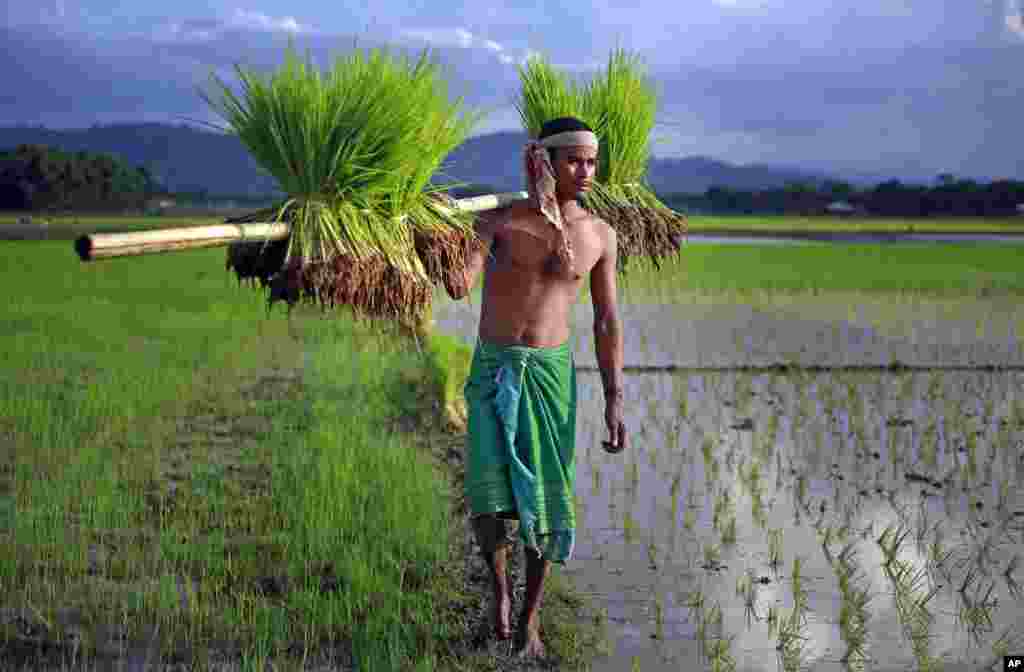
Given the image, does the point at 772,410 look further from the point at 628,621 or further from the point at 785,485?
the point at 628,621

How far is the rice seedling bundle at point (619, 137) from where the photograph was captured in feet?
14.3

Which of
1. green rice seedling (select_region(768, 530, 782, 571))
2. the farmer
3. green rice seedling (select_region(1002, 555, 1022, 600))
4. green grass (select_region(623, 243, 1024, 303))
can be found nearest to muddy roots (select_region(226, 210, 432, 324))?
the farmer

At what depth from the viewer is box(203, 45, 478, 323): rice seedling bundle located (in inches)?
133

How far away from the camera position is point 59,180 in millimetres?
44625

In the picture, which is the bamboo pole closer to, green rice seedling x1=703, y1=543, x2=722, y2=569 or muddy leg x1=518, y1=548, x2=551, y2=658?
muddy leg x1=518, y1=548, x2=551, y2=658

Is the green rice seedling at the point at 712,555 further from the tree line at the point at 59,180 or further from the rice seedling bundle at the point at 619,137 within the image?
the tree line at the point at 59,180

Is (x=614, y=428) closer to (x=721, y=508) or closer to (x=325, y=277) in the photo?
(x=325, y=277)

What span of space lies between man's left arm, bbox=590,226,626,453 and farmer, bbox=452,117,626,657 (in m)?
0.04

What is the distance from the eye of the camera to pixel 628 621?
377cm

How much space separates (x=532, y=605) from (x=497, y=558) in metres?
0.17

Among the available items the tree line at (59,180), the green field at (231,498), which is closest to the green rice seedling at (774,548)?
the green field at (231,498)

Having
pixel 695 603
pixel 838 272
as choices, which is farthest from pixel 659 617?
pixel 838 272

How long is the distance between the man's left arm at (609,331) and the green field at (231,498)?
699 millimetres

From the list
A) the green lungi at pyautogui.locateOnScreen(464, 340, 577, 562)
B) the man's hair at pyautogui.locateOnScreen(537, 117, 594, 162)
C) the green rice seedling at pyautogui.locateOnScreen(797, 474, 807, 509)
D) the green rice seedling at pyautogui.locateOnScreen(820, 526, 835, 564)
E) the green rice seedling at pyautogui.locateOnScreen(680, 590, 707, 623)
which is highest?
the man's hair at pyautogui.locateOnScreen(537, 117, 594, 162)
